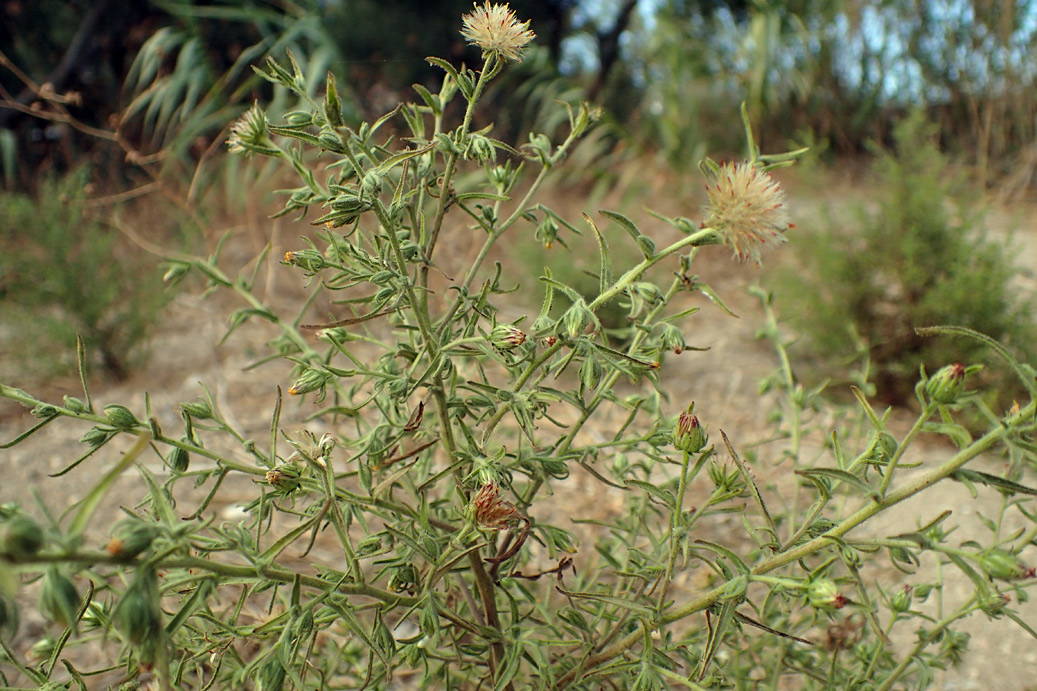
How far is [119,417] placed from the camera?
736 millimetres

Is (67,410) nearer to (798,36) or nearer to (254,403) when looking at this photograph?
(254,403)

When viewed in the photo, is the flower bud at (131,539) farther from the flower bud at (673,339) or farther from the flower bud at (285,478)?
the flower bud at (673,339)

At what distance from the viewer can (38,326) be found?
2.64 m

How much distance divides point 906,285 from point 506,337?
2331 mm

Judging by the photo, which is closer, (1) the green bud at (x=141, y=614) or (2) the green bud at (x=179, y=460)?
(1) the green bud at (x=141, y=614)

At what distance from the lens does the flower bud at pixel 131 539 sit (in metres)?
0.49

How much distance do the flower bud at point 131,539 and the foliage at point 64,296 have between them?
2.38m

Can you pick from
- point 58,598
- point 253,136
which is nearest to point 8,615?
point 58,598

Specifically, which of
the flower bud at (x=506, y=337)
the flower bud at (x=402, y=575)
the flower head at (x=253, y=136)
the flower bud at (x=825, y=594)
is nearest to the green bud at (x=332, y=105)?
the flower head at (x=253, y=136)

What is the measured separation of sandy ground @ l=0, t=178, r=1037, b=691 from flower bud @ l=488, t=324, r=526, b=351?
47cm

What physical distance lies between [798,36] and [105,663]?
602 centimetres

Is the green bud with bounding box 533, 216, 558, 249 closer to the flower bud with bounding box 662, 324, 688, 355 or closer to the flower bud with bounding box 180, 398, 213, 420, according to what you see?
the flower bud with bounding box 662, 324, 688, 355

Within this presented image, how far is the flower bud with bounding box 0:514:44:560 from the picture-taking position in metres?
0.44

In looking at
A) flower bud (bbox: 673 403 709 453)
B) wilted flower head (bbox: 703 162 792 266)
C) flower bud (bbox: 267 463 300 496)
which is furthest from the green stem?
flower bud (bbox: 267 463 300 496)
